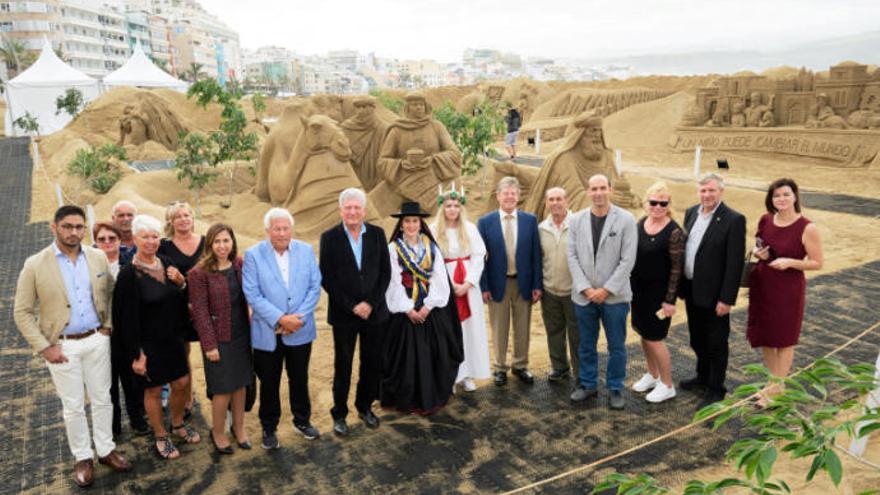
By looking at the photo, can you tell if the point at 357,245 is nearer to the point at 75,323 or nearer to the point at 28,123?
the point at 75,323

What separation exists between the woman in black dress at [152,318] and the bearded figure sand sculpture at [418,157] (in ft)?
22.6

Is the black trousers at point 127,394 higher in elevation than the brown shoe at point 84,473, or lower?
higher

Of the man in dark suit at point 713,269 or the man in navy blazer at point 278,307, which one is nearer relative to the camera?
the man in navy blazer at point 278,307

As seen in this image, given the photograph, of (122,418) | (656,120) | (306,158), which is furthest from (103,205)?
(656,120)

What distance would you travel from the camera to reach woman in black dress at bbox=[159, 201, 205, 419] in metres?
3.96

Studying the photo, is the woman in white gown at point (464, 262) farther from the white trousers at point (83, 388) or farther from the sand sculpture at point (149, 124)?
the sand sculpture at point (149, 124)

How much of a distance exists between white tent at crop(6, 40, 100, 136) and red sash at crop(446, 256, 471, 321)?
1099 inches

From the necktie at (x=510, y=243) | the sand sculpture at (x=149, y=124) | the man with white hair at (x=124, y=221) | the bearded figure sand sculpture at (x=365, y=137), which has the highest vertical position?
the sand sculpture at (x=149, y=124)

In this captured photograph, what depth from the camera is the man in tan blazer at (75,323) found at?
11.5 ft

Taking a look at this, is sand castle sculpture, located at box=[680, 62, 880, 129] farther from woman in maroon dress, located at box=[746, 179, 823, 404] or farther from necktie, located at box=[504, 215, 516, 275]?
necktie, located at box=[504, 215, 516, 275]

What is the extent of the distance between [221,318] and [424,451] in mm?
1613

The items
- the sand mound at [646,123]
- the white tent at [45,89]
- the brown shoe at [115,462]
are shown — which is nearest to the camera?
the brown shoe at [115,462]

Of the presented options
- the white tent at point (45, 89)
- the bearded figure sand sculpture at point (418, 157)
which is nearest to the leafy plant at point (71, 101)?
the white tent at point (45, 89)

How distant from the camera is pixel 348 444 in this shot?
4180mm
